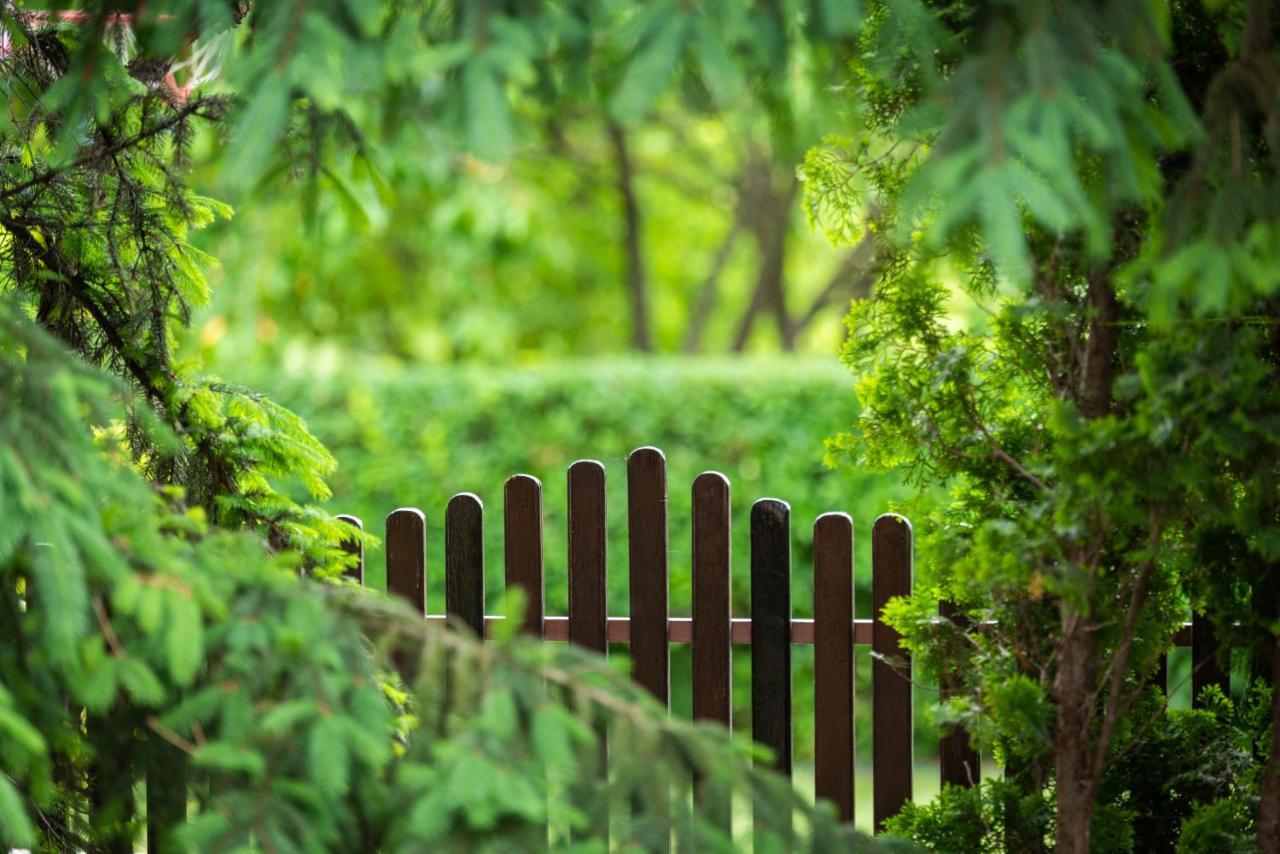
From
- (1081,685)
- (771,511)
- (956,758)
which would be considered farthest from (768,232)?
(1081,685)

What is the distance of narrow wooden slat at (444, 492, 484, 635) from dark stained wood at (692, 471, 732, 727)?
2.25 ft

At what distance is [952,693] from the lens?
3004 millimetres

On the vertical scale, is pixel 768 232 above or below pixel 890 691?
above

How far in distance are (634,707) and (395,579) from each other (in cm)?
207

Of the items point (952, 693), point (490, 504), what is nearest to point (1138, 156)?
point (952, 693)

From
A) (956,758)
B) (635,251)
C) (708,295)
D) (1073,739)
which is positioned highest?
(635,251)

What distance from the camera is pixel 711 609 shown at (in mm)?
3861

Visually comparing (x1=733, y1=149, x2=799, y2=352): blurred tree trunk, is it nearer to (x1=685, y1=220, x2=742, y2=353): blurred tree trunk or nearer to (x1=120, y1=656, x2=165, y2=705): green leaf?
(x1=685, y1=220, x2=742, y2=353): blurred tree trunk

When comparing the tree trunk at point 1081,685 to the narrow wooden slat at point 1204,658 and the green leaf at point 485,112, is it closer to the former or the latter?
the narrow wooden slat at point 1204,658

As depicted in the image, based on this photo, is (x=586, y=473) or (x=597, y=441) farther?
(x=597, y=441)

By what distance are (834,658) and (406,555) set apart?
1.38m

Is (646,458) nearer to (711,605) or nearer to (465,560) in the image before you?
(711,605)

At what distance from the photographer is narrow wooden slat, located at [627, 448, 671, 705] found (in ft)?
12.5

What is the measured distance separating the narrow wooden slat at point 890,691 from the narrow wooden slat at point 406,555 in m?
1.41
